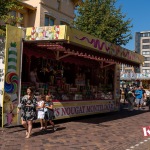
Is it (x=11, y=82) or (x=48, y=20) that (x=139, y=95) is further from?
(x=11, y=82)

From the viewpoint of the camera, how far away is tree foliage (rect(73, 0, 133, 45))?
25984 millimetres

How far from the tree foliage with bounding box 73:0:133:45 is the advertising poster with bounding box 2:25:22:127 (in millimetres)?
16295

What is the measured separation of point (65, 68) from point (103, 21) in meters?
12.3

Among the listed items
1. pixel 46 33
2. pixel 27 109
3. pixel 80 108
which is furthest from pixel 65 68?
pixel 27 109

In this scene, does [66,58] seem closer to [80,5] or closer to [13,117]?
[13,117]

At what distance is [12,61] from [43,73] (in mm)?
3771

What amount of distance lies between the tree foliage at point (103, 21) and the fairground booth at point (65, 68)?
27.5 ft

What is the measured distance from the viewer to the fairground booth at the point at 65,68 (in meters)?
9.99

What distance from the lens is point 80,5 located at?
2881 centimetres

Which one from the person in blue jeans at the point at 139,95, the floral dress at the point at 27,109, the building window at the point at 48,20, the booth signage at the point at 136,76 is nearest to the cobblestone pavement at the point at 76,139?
the floral dress at the point at 27,109

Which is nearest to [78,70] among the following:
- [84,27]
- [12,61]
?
[12,61]

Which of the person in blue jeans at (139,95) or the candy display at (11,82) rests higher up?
the candy display at (11,82)

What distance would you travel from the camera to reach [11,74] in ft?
32.9

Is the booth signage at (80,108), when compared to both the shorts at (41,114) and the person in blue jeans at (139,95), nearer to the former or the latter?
the shorts at (41,114)
